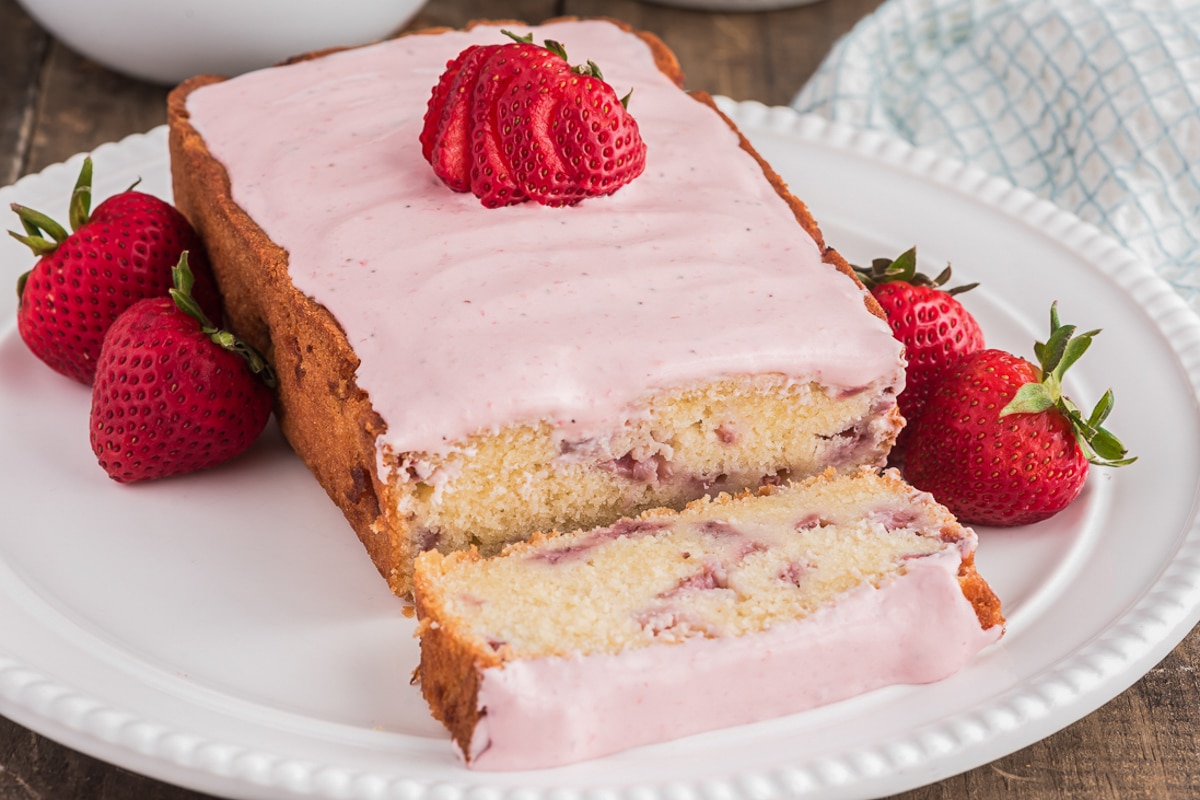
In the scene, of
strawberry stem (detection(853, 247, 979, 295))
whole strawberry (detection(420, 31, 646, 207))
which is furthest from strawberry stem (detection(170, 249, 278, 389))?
strawberry stem (detection(853, 247, 979, 295))

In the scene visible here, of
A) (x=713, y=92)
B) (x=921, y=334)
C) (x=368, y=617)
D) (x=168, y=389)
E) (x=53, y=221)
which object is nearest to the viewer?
(x=368, y=617)

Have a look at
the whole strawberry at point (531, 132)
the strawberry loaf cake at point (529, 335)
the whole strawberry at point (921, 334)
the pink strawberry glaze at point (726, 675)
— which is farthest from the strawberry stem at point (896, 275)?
the pink strawberry glaze at point (726, 675)

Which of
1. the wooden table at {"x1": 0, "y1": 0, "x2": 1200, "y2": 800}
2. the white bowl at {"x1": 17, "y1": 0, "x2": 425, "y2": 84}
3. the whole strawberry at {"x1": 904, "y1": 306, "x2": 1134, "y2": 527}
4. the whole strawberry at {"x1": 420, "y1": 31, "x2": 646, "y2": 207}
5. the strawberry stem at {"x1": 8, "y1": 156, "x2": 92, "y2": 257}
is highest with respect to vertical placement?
the whole strawberry at {"x1": 420, "y1": 31, "x2": 646, "y2": 207}

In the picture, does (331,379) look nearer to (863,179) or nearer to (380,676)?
(380,676)

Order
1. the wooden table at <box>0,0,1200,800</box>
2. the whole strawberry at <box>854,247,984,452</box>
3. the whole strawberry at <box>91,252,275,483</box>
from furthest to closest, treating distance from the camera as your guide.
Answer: the whole strawberry at <box>854,247,984,452</box>, the whole strawberry at <box>91,252,275,483</box>, the wooden table at <box>0,0,1200,800</box>

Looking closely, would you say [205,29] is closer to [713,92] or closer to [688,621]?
[713,92]

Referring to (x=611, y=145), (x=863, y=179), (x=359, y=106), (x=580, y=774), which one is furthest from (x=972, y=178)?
(x=580, y=774)

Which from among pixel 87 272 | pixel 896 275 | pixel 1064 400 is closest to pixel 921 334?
pixel 896 275

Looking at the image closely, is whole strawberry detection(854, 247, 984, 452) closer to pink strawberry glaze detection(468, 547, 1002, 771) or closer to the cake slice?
the cake slice
